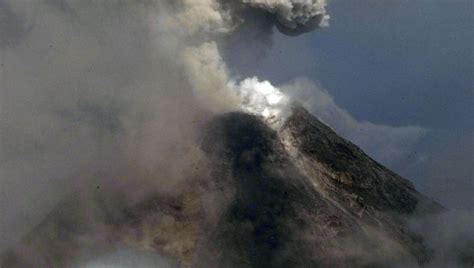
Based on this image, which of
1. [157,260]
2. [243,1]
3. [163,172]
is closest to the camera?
[157,260]

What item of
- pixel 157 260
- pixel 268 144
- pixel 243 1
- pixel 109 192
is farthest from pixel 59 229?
pixel 243 1

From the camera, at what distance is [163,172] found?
62438 mm

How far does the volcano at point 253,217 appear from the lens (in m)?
55.8

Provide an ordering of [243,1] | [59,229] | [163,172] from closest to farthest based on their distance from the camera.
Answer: [59,229]
[163,172]
[243,1]

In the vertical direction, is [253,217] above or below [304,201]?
below

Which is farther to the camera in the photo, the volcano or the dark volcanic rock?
the dark volcanic rock

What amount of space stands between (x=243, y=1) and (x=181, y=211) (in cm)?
2187

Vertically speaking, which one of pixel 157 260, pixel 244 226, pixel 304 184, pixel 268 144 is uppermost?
pixel 268 144

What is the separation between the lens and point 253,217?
58.3m

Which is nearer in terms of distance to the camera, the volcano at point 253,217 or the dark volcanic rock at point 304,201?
the volcano at point 253,217

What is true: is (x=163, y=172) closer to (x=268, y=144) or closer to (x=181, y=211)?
(x=181, y=211)

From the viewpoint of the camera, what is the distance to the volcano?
55.8 meters

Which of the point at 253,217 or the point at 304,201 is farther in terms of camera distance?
the point at 304,201

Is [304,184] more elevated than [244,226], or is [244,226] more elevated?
[304,184]
